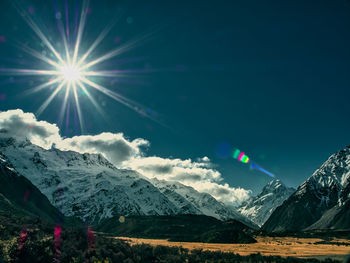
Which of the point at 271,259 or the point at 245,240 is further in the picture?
the point at 245,240

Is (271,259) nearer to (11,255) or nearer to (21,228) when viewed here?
(11,255)

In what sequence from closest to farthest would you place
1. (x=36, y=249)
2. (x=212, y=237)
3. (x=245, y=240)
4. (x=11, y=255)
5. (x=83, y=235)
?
(x=11, y=255), (x=36, y=249), (x=83, y=235), (x=245, y=240), (x=212, y=237)

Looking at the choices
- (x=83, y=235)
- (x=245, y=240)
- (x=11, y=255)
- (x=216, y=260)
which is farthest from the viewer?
(x=245, y=240)

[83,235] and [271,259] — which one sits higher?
[83,235]

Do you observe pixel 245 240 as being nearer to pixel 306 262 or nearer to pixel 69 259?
pixel 306 262

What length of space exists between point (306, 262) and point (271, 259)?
9.64 meters

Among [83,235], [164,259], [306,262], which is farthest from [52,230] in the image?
[306,262]

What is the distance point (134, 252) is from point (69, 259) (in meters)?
20.7

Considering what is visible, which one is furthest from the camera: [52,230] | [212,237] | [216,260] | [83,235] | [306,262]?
[212,237]

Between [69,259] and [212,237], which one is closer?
[69,259]

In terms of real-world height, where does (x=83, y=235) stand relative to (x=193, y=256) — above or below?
above

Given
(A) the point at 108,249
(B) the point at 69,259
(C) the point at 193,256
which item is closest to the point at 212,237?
(C) the point at 193,256

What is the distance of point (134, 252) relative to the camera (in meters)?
83.9

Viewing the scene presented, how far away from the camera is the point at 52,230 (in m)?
97.6
